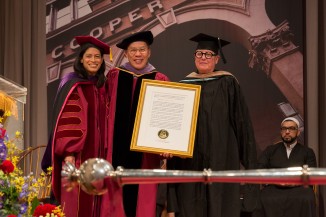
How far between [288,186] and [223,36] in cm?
223

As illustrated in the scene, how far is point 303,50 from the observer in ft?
26.4

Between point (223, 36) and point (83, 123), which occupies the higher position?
point (223, 36)

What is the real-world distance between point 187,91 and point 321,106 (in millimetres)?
4083

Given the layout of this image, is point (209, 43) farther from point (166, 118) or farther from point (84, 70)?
point (84, 70)

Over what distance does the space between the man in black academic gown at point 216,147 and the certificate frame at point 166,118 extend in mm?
285

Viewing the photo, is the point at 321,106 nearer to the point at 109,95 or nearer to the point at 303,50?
the point at 303,50

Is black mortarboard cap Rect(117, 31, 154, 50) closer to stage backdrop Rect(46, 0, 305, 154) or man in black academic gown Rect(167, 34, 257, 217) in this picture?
man in black academic gown Rect(167, 34, 257, 217)

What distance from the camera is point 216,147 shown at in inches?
183

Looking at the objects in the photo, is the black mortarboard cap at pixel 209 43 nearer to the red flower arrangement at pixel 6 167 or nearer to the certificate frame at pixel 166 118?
the certificate frame at pixel 166 118

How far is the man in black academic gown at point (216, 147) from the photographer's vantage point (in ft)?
15.2

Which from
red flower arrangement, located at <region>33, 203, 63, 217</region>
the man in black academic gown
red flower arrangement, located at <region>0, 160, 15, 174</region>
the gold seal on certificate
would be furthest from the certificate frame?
red flower arrangement, located at <region>0, 160, 15, 174</region>

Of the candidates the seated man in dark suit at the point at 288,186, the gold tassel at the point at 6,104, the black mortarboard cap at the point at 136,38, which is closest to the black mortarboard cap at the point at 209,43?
the black mortarboard cap at the point at 136,38

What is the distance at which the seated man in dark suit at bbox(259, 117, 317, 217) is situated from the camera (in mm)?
6840

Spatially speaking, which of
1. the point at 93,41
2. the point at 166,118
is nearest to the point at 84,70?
the point at 93,41
